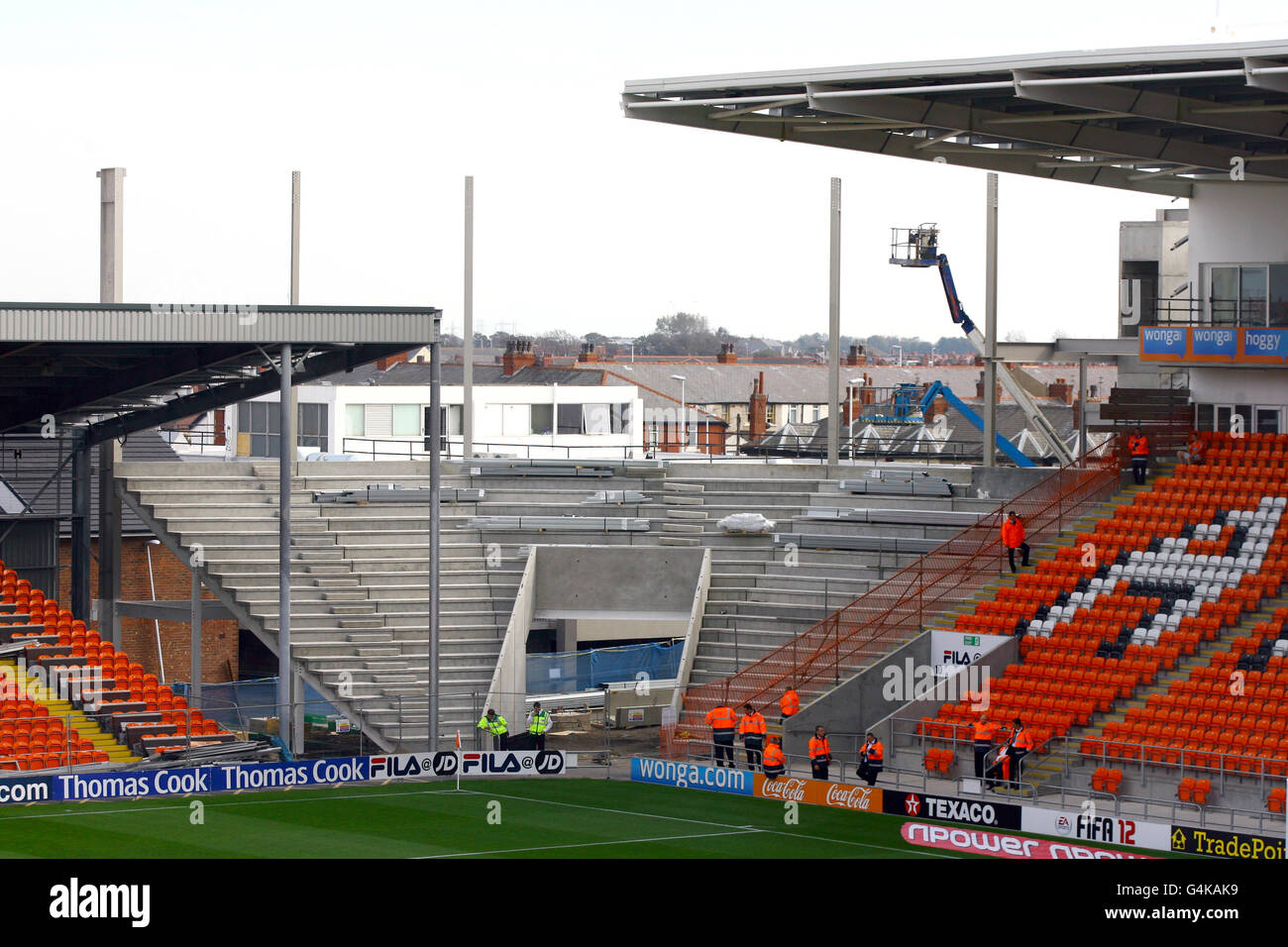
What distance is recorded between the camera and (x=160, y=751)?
28.5 metres

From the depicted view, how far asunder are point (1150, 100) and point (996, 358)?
33.0 ft

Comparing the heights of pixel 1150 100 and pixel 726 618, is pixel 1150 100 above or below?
above

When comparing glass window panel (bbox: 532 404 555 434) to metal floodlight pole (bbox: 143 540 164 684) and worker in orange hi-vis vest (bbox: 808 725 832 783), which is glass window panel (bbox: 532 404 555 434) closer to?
metal floodlight pole (bbox: 143 540 164 684)

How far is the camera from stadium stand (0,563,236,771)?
1079 inches

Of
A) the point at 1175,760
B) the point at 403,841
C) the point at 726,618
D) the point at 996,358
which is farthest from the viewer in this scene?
the point at 996,358

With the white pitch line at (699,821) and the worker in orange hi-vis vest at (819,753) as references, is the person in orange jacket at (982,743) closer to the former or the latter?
the worker in orange hi-vis vest at (819,753)

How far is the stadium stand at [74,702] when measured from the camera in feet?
89.9

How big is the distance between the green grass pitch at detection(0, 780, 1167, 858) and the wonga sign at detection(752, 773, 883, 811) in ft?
0.49

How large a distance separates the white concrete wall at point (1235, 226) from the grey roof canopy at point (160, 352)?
17204 mm

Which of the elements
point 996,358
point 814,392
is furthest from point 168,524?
point 814,392

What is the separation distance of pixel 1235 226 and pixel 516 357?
5172 centimetres

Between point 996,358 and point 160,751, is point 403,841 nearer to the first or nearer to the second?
point 160,751
